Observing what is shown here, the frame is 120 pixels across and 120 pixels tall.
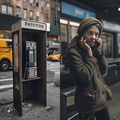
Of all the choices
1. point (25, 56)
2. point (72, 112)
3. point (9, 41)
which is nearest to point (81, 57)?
point (72, 112)

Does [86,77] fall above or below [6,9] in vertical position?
below

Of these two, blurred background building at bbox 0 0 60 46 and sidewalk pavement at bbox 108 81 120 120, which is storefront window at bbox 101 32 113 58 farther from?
blurred background building at bbox 0 0 60 46

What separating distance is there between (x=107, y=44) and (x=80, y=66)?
0.96 meters

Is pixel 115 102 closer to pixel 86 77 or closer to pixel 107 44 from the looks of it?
pixel 107 44

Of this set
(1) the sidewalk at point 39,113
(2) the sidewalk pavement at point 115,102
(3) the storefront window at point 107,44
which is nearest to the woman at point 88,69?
(3) the storefront window at point 107,44

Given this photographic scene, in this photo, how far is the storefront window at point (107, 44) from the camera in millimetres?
2489

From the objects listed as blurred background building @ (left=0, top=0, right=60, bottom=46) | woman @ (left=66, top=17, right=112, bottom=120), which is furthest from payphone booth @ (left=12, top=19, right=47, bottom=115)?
woman @ (left=66, top=17, right=112, bottom=120)

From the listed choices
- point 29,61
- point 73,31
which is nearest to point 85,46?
point 73,31

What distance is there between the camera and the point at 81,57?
196 cm

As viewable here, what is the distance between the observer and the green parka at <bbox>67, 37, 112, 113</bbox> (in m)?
1.92

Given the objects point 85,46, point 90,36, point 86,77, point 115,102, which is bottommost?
point 115,102

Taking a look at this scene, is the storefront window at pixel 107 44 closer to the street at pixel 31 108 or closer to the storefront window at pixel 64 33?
the storefront window at pixel 64 33

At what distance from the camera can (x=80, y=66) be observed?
1902 millimetres

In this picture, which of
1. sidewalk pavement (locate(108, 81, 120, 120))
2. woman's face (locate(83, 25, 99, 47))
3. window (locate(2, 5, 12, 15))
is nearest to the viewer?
woman's face (locate(83, 25, 99, 47))
